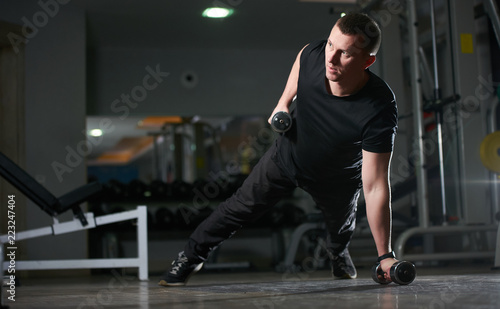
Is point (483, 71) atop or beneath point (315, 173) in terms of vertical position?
atop

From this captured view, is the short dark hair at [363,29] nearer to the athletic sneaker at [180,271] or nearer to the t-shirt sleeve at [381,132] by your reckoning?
the t-shirt sleeve at [381,132]

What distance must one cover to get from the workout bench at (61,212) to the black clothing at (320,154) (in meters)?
1.16

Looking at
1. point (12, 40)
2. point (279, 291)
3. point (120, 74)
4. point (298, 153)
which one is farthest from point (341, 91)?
point (120, 74)

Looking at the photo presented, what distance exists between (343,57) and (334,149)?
36 cm

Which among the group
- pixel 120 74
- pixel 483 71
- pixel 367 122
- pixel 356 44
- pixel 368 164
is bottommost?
pixel 368 164

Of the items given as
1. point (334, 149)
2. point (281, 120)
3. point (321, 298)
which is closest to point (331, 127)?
point (334, 149)

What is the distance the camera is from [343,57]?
190 centimetres

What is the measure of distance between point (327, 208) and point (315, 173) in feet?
0.81

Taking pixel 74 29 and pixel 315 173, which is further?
pixel 74 29

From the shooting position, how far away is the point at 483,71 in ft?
15.4

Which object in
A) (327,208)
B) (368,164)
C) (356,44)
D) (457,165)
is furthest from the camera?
(457,165)

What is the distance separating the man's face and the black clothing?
4.2 inches

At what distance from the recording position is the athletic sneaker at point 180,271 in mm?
2465

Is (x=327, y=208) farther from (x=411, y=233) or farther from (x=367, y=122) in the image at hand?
(x=411, y=233)
